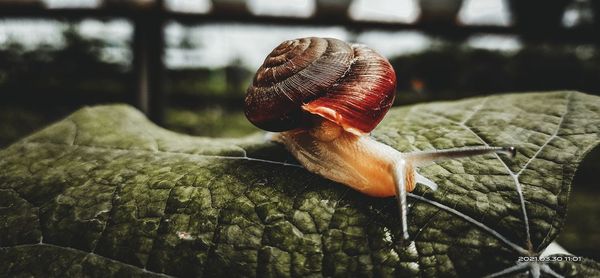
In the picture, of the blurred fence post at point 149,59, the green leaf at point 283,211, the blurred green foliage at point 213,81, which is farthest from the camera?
the blurred green foliage at point 213,81

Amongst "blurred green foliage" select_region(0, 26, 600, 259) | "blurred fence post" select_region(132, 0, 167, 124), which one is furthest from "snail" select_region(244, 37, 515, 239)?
"blurred green foliage" select_region(0, 26, 600, 259)

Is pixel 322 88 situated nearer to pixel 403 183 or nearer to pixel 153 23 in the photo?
pixel 403 183

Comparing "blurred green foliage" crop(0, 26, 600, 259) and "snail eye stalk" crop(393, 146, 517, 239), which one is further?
"blurred green foliage" crop(0, 26, 600, 259)

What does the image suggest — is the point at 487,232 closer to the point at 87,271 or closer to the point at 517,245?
the point at 517,245

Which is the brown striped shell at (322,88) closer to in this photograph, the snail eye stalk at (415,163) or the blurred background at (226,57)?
the snail eye stalk at (415,163)

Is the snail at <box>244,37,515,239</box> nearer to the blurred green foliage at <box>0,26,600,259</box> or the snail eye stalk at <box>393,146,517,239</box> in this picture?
the snail eye stalk at <box>393,146,517,239</box>

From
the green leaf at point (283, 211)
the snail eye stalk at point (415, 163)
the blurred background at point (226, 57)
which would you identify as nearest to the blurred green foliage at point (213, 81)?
the blurred background at point (226, 57)

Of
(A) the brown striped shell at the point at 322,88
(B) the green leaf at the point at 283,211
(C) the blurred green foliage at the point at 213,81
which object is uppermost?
(A) the brown striped shell at the point at 322,88
